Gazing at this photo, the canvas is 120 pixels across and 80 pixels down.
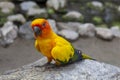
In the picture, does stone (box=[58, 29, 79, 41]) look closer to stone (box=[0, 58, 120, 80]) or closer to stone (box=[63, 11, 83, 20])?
stone (box=[63, 11, 83, 20])

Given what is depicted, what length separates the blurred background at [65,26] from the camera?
229 inches

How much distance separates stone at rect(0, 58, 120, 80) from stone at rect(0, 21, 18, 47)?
208 centimetres

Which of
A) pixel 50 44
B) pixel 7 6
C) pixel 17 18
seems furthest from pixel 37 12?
pixel 50 44

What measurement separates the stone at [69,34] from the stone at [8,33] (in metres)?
0.75

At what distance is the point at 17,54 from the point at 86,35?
1.32m

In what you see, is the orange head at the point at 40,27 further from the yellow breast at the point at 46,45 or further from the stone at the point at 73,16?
the stone at the point at 73,16

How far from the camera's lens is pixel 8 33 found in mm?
6062

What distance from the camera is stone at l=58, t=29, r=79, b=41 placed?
6.19 m

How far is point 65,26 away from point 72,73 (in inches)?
116

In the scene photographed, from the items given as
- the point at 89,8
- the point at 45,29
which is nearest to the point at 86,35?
the point at 89,8

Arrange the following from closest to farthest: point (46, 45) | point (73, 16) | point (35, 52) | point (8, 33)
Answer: point (46, 45) < point (35, 52) < point (8, 33) < point (73, 16)

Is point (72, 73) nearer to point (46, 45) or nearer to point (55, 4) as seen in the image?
point (46, 45)

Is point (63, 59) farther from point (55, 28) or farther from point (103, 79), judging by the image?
point (55, 28)

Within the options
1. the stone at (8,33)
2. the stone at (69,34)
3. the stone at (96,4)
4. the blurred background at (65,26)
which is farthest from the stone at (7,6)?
the stone at (96,4)
